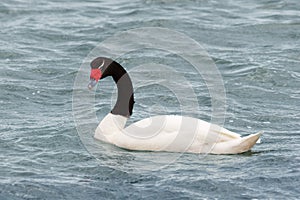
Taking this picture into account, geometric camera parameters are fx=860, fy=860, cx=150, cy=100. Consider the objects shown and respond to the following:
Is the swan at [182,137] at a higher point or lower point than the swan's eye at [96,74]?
lower

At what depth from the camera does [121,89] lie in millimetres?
11102

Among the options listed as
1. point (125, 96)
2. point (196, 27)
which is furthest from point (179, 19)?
point (125, 96)

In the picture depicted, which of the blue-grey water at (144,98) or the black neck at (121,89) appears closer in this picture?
the blue-grey water at (144,98)

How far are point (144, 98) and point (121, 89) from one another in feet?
7.37

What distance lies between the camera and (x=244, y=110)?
41.5 feet

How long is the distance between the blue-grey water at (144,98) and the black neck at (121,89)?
2.16 feet

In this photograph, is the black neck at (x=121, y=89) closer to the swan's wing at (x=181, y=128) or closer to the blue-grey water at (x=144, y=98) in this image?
the blue-grey water at (x=144, y=98)

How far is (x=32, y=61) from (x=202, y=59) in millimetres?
3168

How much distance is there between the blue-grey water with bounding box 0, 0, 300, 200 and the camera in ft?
30.1

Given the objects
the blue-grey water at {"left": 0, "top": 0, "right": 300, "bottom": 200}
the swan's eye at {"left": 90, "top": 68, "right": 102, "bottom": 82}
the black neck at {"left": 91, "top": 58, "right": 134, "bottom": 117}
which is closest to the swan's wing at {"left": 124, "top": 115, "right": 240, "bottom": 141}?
the blue-grey water at {"left": 0, "top": 0, "right": 300, "bottom": 200}

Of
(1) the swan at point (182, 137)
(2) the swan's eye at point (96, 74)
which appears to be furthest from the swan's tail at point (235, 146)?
(2) the swan's eye at point (96, 74)

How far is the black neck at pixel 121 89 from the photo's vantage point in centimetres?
1101

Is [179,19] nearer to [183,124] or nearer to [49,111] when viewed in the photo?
[49,111]

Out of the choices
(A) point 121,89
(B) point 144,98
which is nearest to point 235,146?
(A) point 121,89
